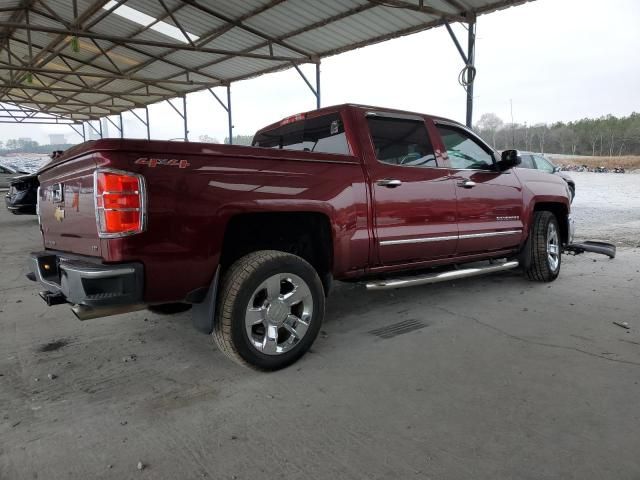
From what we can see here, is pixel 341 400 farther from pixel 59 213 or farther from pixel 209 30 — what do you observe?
pixel 209 30

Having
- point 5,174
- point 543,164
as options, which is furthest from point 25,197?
point 543,164

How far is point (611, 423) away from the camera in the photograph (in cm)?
218

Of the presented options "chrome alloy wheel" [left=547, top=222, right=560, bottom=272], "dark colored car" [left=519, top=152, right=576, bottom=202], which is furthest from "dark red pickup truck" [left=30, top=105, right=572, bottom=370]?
"dark colored car" [left=519, top=152, right=576, bottom=202]

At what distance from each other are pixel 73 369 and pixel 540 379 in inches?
118

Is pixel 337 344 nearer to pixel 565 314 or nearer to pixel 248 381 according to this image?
pixel 248 381

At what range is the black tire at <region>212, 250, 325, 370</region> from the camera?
2.60m

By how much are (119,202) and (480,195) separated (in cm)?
331

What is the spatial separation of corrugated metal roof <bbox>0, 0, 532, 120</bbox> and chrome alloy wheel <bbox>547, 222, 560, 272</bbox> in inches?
220

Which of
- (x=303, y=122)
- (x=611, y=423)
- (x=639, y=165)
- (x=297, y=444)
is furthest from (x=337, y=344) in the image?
(x=639, y=165)

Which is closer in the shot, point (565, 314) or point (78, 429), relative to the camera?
point (78, 429)

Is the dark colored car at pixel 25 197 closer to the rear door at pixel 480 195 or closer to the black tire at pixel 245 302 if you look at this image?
the black tire at pixel 245 302

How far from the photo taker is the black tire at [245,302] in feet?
8.52

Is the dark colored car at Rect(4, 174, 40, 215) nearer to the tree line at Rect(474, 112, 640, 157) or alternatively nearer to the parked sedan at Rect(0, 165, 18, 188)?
the parked sedan at Rect(0, 165, 18, 188)

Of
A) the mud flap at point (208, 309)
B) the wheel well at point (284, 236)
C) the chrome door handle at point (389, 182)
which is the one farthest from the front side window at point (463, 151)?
the mud flap at point (208, 309)
